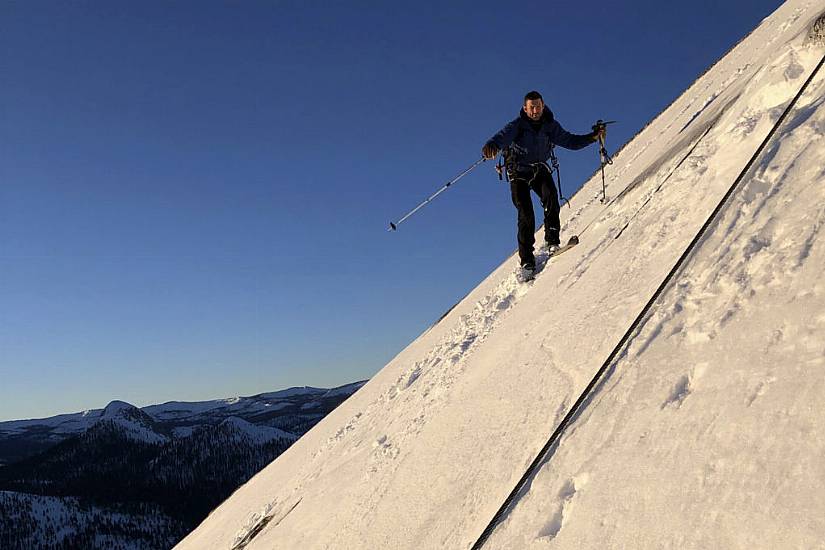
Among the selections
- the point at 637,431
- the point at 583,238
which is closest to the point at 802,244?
the point at 637,431

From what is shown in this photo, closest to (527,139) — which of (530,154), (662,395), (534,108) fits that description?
(530,154)

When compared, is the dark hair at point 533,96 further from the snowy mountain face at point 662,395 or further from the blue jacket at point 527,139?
the snowy mountain face at point 662,395

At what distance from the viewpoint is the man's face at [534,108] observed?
8797mm

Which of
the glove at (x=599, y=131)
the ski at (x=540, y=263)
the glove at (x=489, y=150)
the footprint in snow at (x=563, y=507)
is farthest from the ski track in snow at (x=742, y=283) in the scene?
the glove at (x=599, y=131)

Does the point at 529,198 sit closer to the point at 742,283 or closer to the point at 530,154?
the point at 530,154

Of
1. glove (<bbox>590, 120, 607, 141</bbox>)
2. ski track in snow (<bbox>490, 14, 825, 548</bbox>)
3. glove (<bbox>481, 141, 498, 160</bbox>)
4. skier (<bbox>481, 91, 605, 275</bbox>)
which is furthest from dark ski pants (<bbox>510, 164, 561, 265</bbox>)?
ski track in snow (<bbox>490, 14, 825, 548</bbox>)

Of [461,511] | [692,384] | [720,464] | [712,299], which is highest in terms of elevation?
[712,299]

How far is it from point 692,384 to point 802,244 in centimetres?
115

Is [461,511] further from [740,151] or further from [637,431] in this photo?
[740,151]

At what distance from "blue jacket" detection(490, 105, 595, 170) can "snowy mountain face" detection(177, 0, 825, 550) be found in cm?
198

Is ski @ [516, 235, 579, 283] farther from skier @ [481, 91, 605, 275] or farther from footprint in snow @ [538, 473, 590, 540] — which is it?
footprint in snow @ [538, 473, 590, 540]

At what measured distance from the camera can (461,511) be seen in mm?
4172

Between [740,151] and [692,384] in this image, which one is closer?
[692,384]

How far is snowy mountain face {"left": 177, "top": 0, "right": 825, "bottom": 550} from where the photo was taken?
8.73ft
